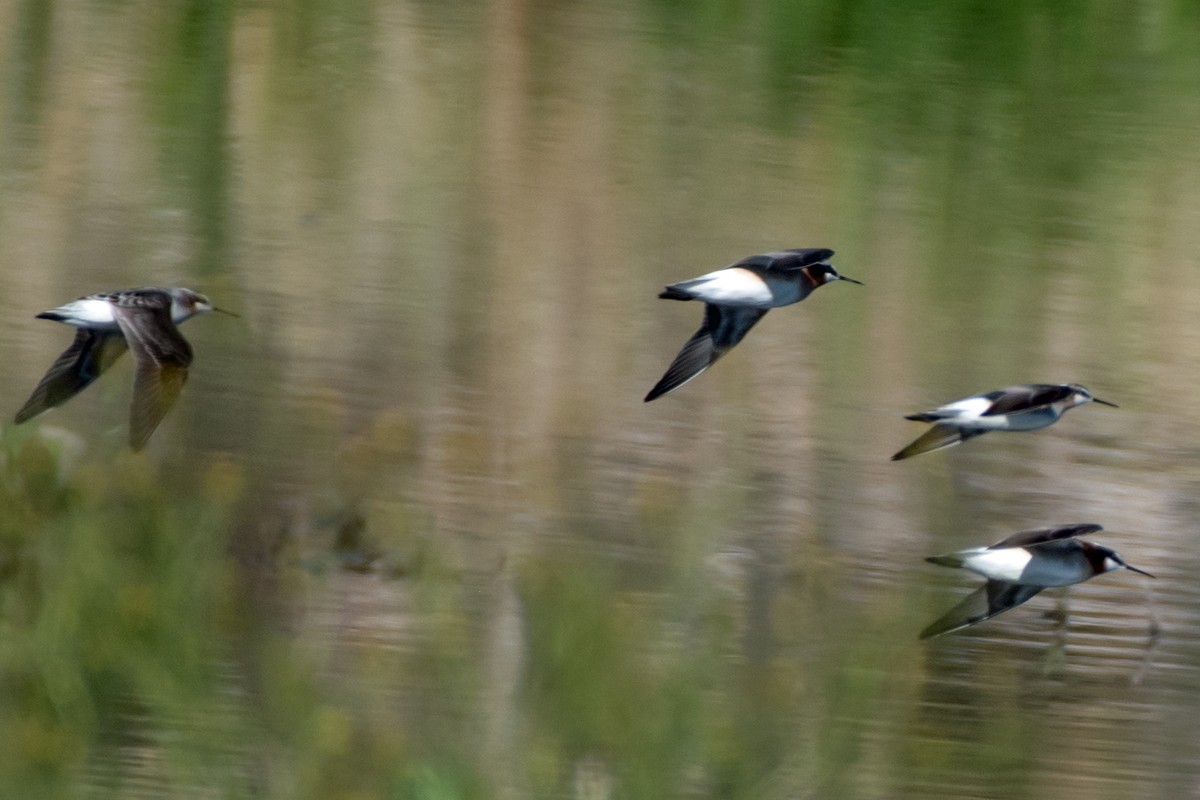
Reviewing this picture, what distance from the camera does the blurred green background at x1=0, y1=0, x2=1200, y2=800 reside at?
5.30 feet

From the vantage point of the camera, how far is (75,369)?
65.4 inches

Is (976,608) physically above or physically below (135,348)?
below

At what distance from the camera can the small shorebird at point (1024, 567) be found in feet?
5.16

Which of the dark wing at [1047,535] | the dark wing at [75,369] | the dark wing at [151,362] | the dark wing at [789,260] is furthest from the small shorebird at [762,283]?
the dark wing at [75,369]

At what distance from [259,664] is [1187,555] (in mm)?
967

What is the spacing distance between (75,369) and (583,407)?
0.53 meters

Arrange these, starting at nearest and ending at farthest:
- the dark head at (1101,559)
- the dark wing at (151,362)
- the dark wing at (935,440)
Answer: the dark wing at (151,362), the dark head at (1101,559), the dark wing at (935,440)

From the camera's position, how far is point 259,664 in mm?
1632

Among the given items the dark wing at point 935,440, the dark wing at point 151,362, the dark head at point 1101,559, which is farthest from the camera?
the dark wing at point 935,440

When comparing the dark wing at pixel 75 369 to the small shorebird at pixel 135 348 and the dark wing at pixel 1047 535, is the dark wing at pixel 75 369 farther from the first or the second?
the dark wing at pixel 1047 535

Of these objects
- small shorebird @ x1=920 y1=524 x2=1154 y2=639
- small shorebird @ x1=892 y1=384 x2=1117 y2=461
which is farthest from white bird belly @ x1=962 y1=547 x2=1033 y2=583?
small shorebird @ x1=892 y1=384 x2=1117 y2=461

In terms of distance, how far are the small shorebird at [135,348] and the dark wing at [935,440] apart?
0.74 m

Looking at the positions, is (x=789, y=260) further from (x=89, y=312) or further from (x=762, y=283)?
(x=89, y=312)

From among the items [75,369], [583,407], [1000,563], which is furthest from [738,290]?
[75,369]
